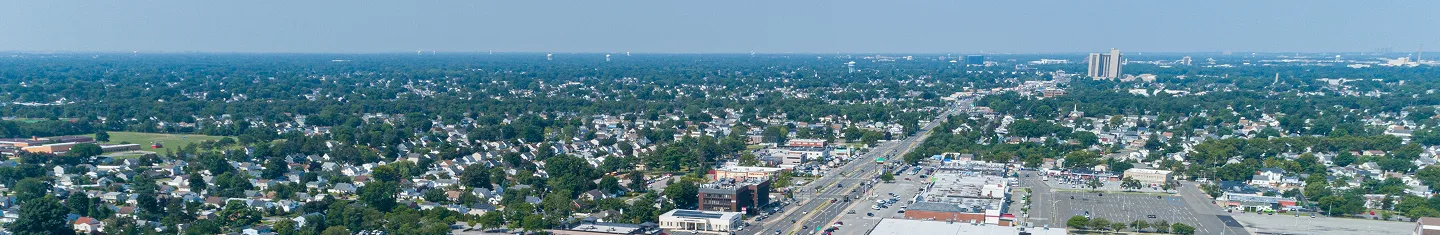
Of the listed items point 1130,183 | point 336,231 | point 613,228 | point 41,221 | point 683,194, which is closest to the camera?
point 41,221

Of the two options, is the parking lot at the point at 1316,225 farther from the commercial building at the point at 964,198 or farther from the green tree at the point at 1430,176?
the green tree at the point at 1430,176

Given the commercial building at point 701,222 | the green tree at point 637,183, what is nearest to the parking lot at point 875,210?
the commercial building at point 701,222

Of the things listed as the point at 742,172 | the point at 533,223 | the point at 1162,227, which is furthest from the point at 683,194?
the point at 1162,227

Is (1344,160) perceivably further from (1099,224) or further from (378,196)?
(378,196)

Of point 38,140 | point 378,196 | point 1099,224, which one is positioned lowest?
point 38,140

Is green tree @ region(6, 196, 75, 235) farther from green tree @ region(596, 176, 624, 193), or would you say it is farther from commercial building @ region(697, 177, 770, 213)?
commercial building @ region(697, 177, 770, 213)

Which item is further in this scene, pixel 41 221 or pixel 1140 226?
pixel 1140 226
